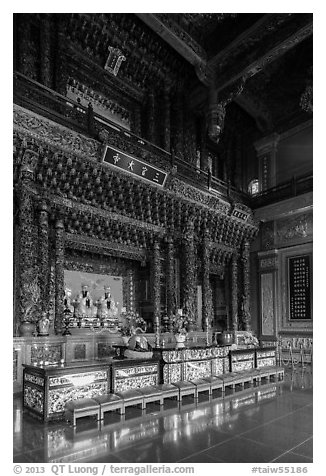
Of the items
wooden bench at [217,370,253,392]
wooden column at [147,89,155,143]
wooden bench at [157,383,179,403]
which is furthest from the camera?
wooden column at [147,89,155,143]

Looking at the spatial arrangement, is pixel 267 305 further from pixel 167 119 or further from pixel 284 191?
pixel 167 119

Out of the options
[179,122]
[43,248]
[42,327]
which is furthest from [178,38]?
[42,327]

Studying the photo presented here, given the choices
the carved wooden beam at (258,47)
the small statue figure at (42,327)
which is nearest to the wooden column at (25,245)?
the small statue figure at (42,327)

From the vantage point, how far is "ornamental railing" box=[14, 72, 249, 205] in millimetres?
5059

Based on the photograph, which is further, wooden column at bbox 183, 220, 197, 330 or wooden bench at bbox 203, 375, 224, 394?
wooden column at bbox 183, 220, 197, 330

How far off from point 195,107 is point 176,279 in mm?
4083

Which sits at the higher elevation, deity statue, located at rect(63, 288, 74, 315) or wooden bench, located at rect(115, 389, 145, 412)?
deity statue, located at rect(63, 288, 74, 315)

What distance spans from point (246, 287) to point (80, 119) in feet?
18.9

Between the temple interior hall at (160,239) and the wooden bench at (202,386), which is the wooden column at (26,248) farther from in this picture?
the wooden bench at (202,386)

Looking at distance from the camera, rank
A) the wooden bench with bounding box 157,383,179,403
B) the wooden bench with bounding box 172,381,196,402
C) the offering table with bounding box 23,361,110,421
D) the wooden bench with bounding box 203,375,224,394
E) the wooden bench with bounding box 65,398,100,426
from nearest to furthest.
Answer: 1. the wooden bench with bounding box 65,398,100,426
2. the offering table with bounding box 23,361,110,421
3. the wooden bench with bounding box 157,383,179,403
4. the wooden bench with bounding box 172,381,196,402
5. the wooden bench with bounding box 203,375,224,394

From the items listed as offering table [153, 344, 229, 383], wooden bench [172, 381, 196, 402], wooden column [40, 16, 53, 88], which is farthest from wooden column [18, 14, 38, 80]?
wooden bench [172, 381, 196, 402]

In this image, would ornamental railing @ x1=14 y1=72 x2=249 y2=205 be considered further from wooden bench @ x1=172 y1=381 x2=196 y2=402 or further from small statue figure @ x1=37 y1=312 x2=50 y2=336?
wooden bench @ x1=172 y1=381 x2=196 y2=402

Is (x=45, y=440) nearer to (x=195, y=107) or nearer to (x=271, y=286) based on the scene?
(x=271, y=286)

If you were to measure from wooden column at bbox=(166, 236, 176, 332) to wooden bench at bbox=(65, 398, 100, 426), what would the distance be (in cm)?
405
